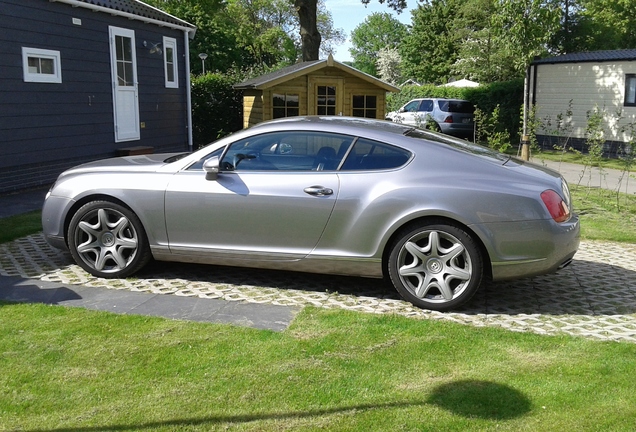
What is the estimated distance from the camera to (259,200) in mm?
5203

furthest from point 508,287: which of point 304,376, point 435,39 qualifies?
point 435,39

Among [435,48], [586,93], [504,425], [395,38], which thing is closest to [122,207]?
[504,425]

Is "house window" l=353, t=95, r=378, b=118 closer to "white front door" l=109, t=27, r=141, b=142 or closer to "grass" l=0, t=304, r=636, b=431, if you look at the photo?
"white front door" l=109, t=27, r=141, b=142

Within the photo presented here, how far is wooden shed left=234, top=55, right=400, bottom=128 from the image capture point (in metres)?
16.2

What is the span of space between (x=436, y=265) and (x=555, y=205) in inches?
40.4

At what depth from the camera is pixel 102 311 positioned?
4.77 m

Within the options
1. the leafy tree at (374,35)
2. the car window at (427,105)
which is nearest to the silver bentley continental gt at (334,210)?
the car window at (427,105)

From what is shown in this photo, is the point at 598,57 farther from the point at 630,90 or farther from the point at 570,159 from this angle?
the point at 570,159

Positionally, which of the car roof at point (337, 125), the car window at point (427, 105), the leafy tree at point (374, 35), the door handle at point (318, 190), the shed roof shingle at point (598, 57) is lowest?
the door handle at point (318, 190)

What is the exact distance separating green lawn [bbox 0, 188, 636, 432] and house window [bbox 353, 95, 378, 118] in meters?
12.8

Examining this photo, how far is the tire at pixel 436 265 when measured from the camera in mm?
4840

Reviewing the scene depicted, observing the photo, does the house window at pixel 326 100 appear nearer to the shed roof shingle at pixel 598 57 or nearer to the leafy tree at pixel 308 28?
the leafy tree at pixel 308 28

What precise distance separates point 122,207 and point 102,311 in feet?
3.66

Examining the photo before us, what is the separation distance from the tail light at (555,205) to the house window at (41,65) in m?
9.43
